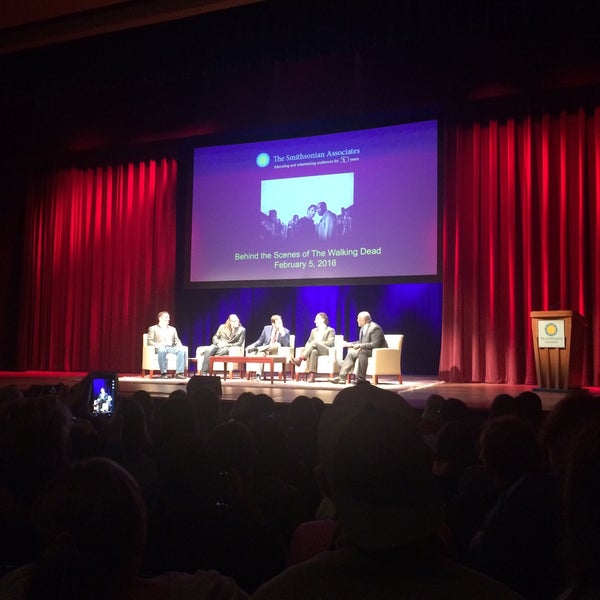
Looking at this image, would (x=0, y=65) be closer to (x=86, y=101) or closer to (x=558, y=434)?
(x=86, y=101)

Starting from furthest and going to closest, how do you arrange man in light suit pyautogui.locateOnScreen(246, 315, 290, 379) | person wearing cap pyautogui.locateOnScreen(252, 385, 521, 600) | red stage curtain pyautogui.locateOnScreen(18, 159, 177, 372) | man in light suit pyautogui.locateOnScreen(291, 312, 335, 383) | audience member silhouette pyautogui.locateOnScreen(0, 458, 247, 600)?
1. red stage curtain pyautogui.locateOnScreen(18, 159, 177, 372)
2. man in light suit pyautogui.locateOnScreen(246, 315, 290, 379)
3. man in light suit pyautogui.locateOnScreen(291, 312, 335, 383)
4. audience member silhouette pyautogui.locateOnScreen(0, 458, 247, 600)
5. person wearing cap pyautogui.locateOnScreen(252, 385, 521, 600)

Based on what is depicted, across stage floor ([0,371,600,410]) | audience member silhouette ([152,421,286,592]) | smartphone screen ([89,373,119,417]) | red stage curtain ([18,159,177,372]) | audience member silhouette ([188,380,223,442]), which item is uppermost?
red stage curtain ([18,159,177,372])

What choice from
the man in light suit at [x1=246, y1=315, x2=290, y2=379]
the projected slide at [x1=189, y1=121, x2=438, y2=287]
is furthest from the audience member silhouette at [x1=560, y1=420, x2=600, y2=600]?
the man in light suit at [x1=246, y1=315, x2=290, y2=379]

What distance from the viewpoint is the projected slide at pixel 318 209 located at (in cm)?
805

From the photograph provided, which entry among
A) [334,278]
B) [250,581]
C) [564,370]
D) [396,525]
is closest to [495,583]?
[396,525]

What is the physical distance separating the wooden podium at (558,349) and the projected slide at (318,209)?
167 cm

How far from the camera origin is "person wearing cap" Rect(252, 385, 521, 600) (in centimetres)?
67

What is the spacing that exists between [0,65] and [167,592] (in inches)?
341

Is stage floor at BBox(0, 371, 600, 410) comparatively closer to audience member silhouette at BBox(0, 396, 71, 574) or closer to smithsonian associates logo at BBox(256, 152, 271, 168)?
smithsonian associates logo at BBox(256, 152, 271, 168)

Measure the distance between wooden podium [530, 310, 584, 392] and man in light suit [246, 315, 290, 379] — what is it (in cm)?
307

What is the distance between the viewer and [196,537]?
1.35m

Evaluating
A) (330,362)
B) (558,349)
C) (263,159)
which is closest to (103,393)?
(558,349)

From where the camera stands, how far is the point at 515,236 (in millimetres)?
7820

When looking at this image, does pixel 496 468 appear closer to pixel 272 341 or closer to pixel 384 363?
pixel 384 363
